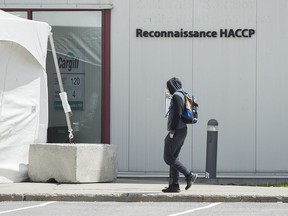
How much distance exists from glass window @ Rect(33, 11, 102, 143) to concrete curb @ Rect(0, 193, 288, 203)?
524cm

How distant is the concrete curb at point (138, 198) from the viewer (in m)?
15.1

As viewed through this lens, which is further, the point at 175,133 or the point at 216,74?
the point at 216,74

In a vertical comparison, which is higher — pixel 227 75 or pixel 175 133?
pixel 227 75

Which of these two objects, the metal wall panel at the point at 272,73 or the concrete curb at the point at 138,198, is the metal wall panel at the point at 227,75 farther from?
the concrete curb at the point at 138,198

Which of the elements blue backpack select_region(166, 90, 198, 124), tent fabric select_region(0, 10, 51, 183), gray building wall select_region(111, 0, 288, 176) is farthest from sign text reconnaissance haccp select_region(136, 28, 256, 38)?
blue backpack select_region(166, 90, 198, 124)

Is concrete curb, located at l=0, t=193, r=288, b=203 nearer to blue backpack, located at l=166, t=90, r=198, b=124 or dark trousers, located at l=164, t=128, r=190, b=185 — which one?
dark trousers, located at l=164, t=128, r=190, b=185

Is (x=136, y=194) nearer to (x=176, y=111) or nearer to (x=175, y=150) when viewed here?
(x=175, y=150)

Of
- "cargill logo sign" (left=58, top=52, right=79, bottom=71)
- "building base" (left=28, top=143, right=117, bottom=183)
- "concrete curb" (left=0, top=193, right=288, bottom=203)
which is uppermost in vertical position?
"cargill logo sign" (left=58, top=52, right=79, bottom=71)

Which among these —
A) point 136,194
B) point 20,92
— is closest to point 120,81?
point 20,92

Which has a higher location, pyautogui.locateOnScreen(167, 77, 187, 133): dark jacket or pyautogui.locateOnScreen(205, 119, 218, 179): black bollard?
pyautogui.locateOnScreen(167, 77, 187, 133): dark jacket

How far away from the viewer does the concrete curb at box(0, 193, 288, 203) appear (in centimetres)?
1509

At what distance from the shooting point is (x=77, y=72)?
67.1ft

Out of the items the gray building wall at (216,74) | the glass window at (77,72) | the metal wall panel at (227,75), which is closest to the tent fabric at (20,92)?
the glass window at (77,72)

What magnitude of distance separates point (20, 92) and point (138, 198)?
12.3ft
